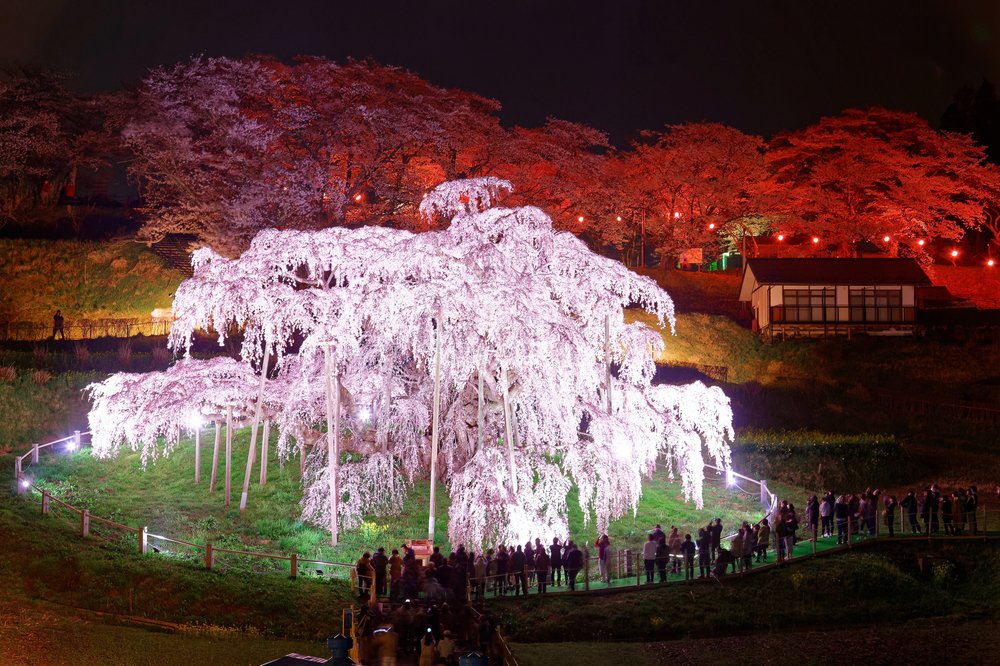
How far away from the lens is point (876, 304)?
4912 cm

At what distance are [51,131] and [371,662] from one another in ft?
138

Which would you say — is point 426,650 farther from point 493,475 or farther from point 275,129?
point 275,129

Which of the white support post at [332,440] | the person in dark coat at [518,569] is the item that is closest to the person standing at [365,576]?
the person in dark coat at [518,569]

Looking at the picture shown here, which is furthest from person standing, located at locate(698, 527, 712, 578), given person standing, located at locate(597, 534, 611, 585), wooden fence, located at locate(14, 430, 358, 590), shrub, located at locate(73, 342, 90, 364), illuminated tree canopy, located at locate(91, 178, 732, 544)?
shrub, located at locate(73, 342, 90, 364)

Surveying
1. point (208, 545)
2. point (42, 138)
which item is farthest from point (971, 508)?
point (42, 138)

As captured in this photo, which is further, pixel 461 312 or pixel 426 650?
Result: pixel 461 312

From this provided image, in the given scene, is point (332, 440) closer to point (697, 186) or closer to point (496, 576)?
point (496, 576)

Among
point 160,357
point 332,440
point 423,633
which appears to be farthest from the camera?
point 160,357

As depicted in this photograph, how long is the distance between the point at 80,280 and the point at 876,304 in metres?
40.8

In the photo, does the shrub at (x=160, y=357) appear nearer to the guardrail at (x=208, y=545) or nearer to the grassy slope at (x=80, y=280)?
the guardrail at (x=208, y=545)

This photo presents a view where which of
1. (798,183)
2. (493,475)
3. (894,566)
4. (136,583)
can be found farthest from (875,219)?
(136,583)

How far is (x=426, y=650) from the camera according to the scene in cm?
1323

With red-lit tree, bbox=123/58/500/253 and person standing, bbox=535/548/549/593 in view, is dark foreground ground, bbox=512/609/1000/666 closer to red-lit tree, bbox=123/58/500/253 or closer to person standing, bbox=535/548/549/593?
person standing, bbox=535/548/549/593

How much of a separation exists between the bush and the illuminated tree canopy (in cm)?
657
